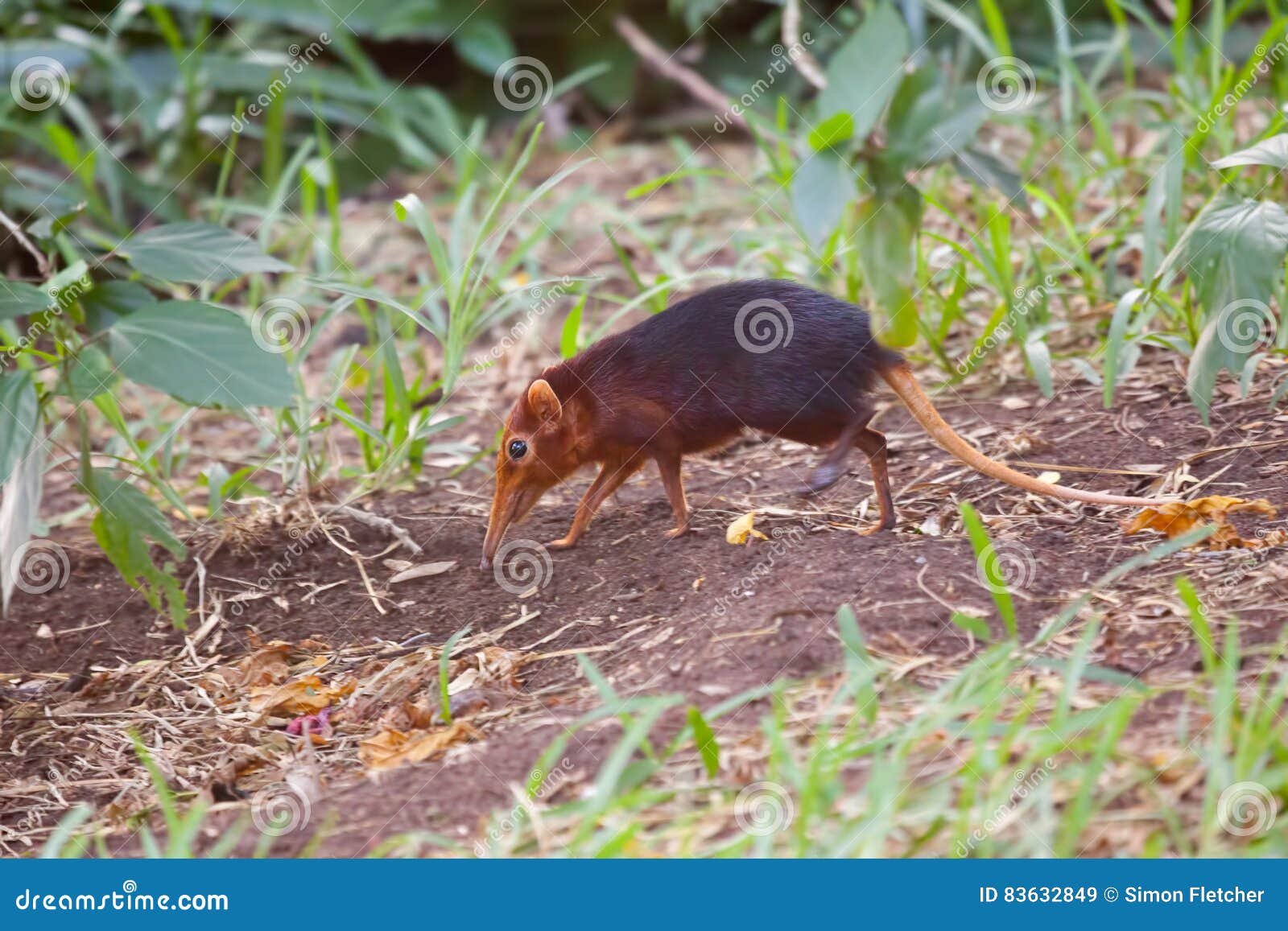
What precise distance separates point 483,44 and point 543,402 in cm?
409

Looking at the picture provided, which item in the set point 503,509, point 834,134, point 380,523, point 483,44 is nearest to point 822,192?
point 834,134

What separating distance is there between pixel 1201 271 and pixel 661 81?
4.68m

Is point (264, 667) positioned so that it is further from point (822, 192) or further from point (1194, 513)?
point (1194, 513)

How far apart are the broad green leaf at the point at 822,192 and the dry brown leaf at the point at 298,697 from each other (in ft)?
5.14

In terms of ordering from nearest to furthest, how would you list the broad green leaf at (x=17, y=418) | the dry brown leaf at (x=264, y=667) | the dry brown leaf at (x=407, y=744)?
1. the broad green leaf at (x=17, y=418)
2. the dry brown leaf at (x=407, y=744)
3. the dry brown leaf at (x=264, y=667)

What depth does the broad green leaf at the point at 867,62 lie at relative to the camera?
8.72 ft

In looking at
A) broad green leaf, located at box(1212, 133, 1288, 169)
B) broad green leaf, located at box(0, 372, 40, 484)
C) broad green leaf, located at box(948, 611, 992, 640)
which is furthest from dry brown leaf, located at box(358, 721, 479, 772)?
broad green leaf, located at box(1212, 133, 1288, 169)

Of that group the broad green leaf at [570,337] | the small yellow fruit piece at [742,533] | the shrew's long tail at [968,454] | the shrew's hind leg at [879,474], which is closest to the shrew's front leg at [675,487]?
the small yellow fruit piece at [742,533]

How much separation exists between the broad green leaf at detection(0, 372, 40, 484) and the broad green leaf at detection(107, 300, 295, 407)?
176 mm

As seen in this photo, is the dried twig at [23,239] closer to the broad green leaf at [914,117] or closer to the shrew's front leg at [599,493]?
the shrew's front leg at [599,493]

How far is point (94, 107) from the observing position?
707cm

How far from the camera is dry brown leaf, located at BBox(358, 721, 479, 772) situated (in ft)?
8.66

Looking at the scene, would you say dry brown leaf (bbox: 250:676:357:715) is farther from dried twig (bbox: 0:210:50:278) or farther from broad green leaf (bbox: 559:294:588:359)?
broad green leaf (bbox: 559:294:588:359)

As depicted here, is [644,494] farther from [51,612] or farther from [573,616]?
[51,612]
